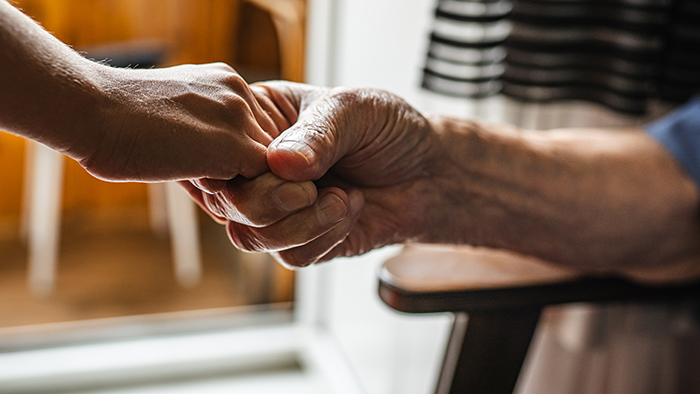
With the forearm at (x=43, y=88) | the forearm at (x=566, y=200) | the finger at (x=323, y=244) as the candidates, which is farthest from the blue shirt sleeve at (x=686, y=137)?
the forearm at (x=43, y=88)

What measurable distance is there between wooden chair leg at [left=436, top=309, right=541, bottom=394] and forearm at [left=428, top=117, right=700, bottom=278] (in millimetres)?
134

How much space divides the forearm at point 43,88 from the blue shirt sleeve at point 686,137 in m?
0.83

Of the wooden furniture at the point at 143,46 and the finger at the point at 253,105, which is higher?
the finger at the point at 253,105

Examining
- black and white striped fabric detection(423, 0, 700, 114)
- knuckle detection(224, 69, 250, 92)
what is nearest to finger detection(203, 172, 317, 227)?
knuckle detection(224, 69, 250, 92)

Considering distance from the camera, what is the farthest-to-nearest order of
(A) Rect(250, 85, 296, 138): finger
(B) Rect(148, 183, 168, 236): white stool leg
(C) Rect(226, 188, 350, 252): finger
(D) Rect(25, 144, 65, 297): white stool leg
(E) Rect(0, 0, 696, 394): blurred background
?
(B) Rect(148, 183, 168, 236): white stool leg < (D) Rect(25, 144, 65, 297): white stool leg < (E) Rect(0, 0, 696, 394): blurred background < (A) Rect(250, 85, 296, 138): finger < (C) Rect(226, 188, 350, 252): finger

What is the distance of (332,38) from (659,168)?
1.02 metres

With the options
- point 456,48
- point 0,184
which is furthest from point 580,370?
point 0,184

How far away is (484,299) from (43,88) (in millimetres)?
516

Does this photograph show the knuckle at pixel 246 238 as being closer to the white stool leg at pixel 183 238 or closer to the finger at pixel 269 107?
the finger at pixel 269 107

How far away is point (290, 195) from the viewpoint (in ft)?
1.86

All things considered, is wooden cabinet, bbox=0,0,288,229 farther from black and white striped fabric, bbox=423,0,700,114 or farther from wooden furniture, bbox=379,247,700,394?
wooden furniture, bbox=379,247,700,394

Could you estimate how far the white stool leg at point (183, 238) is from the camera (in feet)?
7.90

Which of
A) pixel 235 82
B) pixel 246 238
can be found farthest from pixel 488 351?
pixel 235 82

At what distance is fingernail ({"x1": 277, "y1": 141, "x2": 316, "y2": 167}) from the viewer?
55cm
